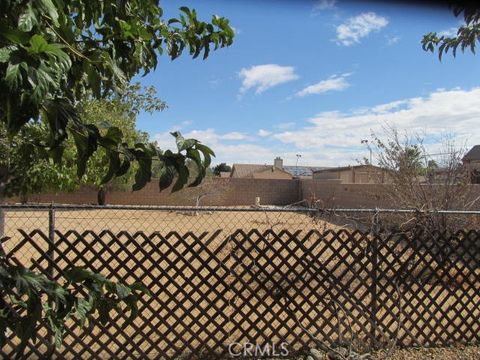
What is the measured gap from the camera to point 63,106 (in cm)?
140

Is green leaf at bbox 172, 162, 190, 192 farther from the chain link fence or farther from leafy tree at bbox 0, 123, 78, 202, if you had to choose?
the chain link fence

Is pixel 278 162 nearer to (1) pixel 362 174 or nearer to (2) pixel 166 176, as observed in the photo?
(1) pixel 362 174

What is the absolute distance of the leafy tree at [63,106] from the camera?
1.13 meters

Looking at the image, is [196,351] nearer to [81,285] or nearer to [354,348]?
[354,348]

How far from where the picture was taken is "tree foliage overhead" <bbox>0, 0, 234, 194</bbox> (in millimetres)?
1122

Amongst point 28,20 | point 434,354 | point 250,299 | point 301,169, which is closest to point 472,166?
point 434,354

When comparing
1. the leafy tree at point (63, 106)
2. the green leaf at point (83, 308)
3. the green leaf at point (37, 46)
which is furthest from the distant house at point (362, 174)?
the green leaf at point (37, 46)

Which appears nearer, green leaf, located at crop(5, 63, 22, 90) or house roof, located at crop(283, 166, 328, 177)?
green leaf, located at crop(5, 63, 22, 90)

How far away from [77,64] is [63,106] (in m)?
0.43

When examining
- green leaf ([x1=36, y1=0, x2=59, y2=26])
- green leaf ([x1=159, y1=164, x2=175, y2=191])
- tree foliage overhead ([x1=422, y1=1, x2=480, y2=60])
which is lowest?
green leaf ([x1=159, y1=164, x2=175, y2=191])

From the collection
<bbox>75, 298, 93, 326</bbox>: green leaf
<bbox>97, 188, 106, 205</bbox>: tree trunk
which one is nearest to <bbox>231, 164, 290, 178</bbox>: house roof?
<bbox>97, 188, 106, 205</bbox>: tree trunk

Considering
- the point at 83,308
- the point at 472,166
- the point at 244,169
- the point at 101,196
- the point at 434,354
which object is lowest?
the point at 434,354

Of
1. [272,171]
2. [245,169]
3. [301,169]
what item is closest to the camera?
[272,171]

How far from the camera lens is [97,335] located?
3.84 meters
